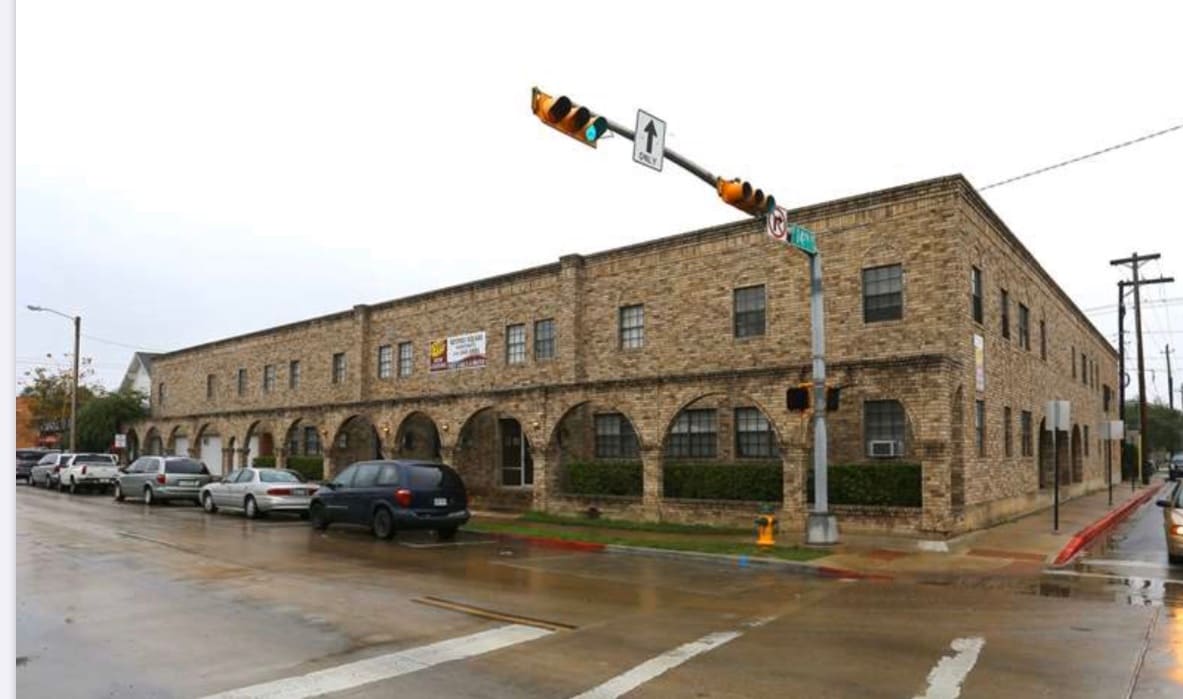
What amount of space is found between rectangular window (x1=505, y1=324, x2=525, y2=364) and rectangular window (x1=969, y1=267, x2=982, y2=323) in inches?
533

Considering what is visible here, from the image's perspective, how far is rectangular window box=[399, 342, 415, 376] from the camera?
32438mm

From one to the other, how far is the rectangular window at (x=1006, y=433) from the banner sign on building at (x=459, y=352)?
15813 mm

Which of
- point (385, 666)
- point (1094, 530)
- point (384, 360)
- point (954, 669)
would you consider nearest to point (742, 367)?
point (1094, 530)

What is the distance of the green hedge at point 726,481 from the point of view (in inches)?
777

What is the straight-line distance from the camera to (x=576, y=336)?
26125 millimetres

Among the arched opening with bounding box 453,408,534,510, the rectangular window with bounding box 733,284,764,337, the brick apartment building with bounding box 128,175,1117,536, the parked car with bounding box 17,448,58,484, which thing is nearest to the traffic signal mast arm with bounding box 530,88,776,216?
the brick apartment building with bounding box 128,175,1117,536

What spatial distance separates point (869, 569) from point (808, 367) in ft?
18.2

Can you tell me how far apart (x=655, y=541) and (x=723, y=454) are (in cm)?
549

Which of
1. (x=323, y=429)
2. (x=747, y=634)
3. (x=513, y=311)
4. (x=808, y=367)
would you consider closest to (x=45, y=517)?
(x=323, y=429)

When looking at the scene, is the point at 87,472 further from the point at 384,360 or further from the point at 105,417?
the point at 105,417

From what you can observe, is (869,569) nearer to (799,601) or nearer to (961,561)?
(961,561)

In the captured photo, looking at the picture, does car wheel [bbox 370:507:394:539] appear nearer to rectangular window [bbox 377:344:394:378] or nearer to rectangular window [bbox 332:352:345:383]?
rectangular window [bbox 377:344:394:378]

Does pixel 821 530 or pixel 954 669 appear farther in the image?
pixel 821 530

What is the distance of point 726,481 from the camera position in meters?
20.4
